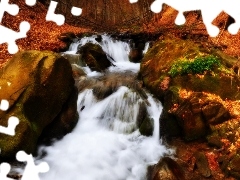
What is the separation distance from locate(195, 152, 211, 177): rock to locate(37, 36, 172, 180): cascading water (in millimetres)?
888

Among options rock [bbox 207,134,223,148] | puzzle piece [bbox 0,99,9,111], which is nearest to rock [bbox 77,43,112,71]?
puzzle piece [bbox 0,99,9,111]

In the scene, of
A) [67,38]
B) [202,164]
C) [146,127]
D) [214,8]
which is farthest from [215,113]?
[67,38]

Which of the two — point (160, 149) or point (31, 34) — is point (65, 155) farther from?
point (31, 34)

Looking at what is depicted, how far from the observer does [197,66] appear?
9469 mm

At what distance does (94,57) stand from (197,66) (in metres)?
5.92

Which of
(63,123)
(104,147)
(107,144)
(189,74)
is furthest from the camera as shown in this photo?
(189,74)

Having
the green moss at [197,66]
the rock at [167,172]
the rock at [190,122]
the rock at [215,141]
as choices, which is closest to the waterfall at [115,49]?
the green moss at [197,66]

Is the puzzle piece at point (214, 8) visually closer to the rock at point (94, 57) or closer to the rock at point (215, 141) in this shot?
the rock at point (215, 141)

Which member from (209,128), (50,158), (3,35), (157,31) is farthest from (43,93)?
(157,31)

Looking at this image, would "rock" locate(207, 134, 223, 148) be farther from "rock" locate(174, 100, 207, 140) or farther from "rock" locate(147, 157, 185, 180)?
"rock" locate(147, 157, 185, 180)

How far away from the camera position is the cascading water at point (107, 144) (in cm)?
760

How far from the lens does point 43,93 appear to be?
8.16 m

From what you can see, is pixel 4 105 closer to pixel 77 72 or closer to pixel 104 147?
pixel 104 147

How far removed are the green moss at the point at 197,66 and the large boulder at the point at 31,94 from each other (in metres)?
3.68
